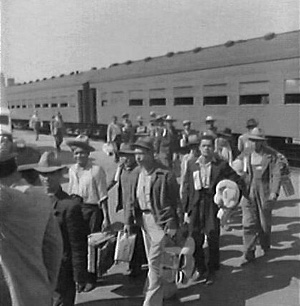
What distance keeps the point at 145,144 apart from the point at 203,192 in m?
0.45

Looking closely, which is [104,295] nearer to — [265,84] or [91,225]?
[91,225]

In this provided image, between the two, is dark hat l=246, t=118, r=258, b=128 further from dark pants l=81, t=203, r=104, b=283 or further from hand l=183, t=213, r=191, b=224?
dark pants l=81, t=203, r=104, b=283

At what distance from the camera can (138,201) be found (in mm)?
1875

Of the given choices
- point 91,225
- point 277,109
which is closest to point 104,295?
point 91,225

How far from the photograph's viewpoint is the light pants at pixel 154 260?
5.84ft

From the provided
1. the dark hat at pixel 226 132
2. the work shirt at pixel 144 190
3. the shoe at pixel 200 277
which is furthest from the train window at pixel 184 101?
the shoe at pixel 200 277

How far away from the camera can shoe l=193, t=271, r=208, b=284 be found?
2.10 m

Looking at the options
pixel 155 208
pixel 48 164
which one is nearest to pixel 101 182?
pixel 155 208

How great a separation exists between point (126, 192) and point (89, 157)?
0.80 ft

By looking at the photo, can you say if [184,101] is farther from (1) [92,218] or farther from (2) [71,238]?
(2) [71,238]

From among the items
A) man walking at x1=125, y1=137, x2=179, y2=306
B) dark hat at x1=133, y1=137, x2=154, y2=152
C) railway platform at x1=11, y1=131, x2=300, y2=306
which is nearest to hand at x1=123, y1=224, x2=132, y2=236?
man walking at x1=125, y1=137, x2=179, y2=306

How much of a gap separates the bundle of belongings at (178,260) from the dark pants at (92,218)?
1.12ft

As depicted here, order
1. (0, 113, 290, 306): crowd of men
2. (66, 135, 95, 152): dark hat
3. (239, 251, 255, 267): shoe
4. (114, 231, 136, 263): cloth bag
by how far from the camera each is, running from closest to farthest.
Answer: (0, 113, 290, 306): crowd of men < (66, 135, 95, 152): dark hat < (114, 231, 136, 263): cloth bag < (239, 251, 255, 267): shoe

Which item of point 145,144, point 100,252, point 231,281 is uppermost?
point 145,144
